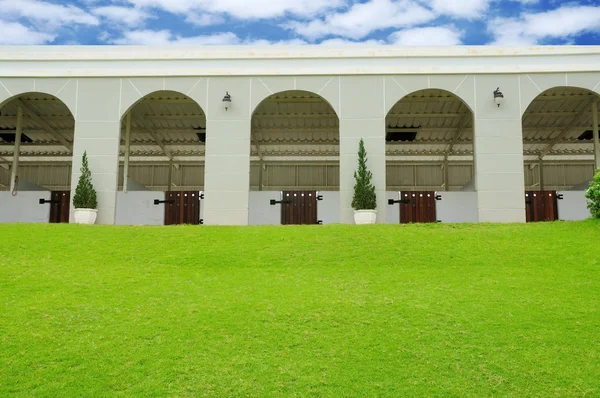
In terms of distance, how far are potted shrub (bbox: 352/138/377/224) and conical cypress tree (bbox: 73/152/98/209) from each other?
891 centimetres

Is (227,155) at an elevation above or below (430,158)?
below

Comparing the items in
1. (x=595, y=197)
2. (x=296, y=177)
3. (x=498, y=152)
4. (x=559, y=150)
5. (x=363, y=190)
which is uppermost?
(x=559, y=150)

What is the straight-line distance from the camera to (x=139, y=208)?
24.5 metres

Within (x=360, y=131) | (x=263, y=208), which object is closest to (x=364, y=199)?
(x=360, y=131)

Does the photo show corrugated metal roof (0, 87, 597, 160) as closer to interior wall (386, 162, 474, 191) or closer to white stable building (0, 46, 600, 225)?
white stable building (0, 46, 600, 225)

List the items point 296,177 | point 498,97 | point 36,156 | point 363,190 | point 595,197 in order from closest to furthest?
point 595,197 < point 363,190 < point 498,97 < point 36,156 < point 296,177

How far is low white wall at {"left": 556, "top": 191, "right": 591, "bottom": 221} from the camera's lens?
25484 mm

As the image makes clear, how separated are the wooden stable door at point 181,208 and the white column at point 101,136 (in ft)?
10.3

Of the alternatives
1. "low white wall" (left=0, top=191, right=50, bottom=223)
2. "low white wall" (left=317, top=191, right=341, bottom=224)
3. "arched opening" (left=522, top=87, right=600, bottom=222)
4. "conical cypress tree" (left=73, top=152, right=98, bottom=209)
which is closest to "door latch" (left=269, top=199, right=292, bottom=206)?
"low white wall" (left=317, top=191, right=341, bottom=224)

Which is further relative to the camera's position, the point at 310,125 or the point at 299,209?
the point at 310,125

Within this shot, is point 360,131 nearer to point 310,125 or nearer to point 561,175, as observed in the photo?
point 310,125

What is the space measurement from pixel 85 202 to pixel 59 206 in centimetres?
542

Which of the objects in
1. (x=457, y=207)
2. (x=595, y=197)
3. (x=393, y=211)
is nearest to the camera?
(x=595, y=197)

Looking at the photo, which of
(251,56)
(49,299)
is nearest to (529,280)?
(49,299)
